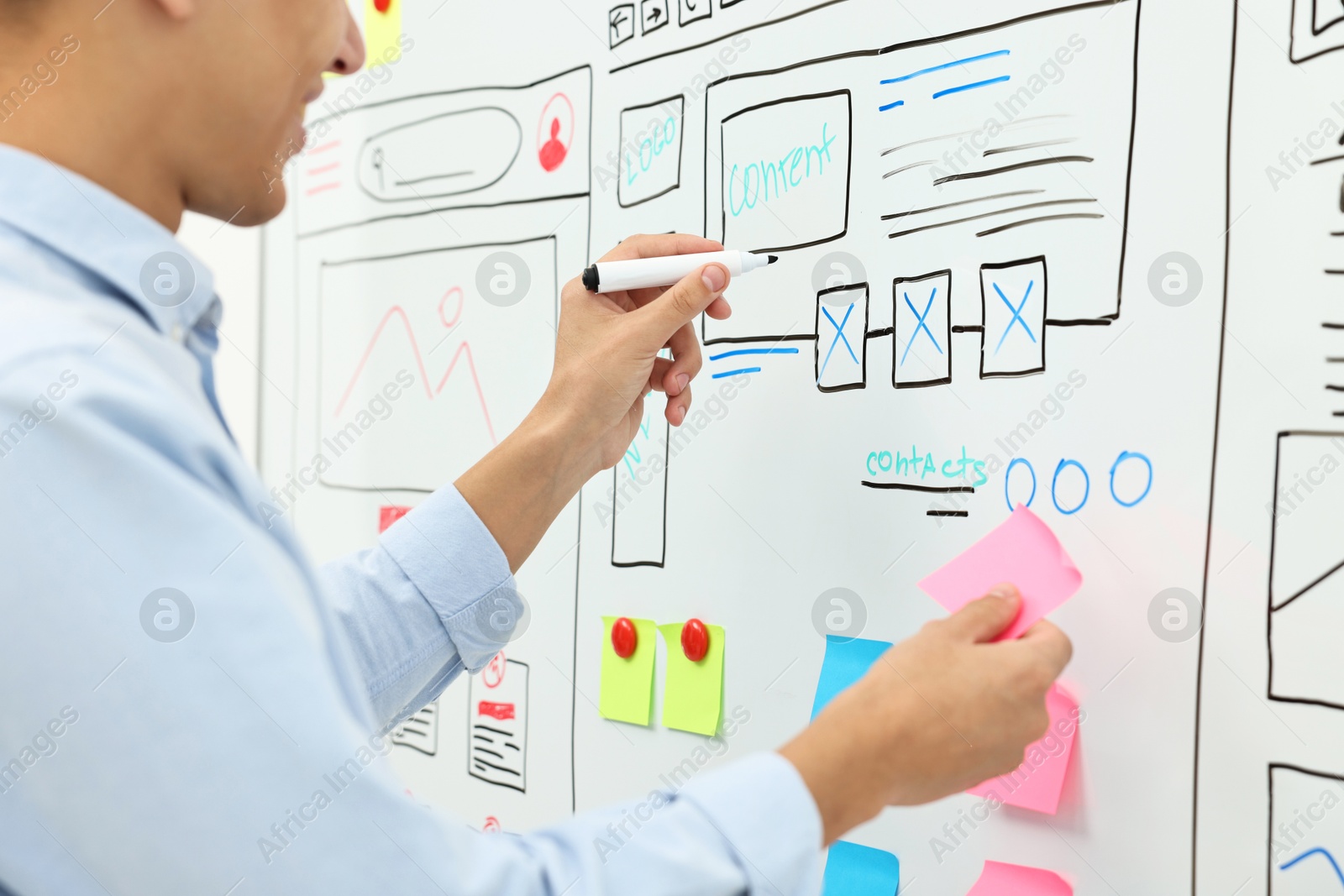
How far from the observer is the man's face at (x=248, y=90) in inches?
19.2

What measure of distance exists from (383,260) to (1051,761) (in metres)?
0.86

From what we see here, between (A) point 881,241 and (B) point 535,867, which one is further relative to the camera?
(A) point 881,241

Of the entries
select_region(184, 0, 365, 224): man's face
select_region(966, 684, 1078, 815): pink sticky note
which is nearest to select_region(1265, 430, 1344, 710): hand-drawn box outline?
select_region(966, 684, 1078, 815): pink sticky note

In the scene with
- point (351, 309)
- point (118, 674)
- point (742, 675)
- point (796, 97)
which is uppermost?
point (796, 97)

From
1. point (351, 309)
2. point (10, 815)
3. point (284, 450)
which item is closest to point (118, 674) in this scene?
point (10, 815)

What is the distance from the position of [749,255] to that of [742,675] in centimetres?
32

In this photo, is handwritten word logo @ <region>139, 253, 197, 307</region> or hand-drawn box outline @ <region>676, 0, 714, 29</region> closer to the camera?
handwritten word logo @ <region>139, 253, 197, 307</region>

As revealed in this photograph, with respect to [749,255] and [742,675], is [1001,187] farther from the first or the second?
[742,675]

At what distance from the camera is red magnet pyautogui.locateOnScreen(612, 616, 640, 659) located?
0.89 meters

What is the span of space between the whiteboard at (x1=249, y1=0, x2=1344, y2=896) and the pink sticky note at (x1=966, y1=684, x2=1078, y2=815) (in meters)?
0.01

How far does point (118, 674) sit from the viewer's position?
14.9 inches

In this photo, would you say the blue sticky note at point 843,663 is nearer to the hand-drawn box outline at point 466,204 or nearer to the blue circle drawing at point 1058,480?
the blue circle drawing at point 1058,480

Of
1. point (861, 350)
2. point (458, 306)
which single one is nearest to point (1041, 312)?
point (861, 350)

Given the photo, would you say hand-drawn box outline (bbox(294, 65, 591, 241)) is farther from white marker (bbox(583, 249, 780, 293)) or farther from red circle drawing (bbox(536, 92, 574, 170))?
white marker (bbox(583, 249, 780, 293))
